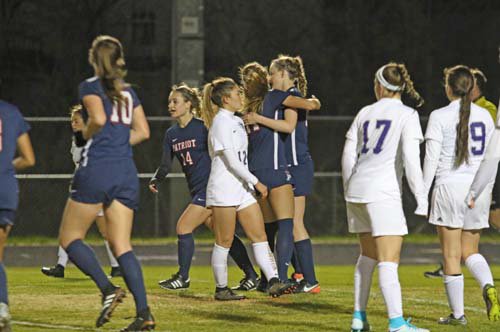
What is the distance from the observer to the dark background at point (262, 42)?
28.2m

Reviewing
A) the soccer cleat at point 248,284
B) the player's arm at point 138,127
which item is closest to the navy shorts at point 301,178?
the soccer cleat at point 248,284

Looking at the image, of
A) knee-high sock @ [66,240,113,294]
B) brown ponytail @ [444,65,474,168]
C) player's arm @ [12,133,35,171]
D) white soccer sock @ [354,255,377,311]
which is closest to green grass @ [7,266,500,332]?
white soccer sock @ [354,255,377,311]

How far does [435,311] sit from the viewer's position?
1149cm

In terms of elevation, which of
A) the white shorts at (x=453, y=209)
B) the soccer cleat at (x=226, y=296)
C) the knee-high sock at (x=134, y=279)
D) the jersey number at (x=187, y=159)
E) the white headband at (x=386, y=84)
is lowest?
the soccer cleat at (x=226, y=296)

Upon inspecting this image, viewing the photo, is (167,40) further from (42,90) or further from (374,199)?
(374,199)

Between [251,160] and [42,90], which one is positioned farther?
[42,90]

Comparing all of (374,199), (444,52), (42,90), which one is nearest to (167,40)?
(42,90)

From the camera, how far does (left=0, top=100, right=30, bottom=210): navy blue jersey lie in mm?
8930

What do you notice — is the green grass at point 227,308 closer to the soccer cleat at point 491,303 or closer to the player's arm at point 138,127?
the soccer cleat at point 491,303

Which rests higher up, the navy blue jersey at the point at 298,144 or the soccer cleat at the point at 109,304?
the navy blue jersey at the point at 298,144

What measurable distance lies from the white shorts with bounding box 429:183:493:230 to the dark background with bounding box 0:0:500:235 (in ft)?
55.8

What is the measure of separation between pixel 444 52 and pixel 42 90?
933cm

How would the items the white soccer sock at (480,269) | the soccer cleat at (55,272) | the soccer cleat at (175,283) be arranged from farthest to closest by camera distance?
1. the soccer cleat at (55,272)
2. the soccer cleat at (175,283)
3. the white soccer sock at (480,269)

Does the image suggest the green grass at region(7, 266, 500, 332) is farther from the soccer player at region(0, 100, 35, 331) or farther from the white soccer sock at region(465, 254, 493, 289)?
the soccer player at region(0, 100, 35, 331)
